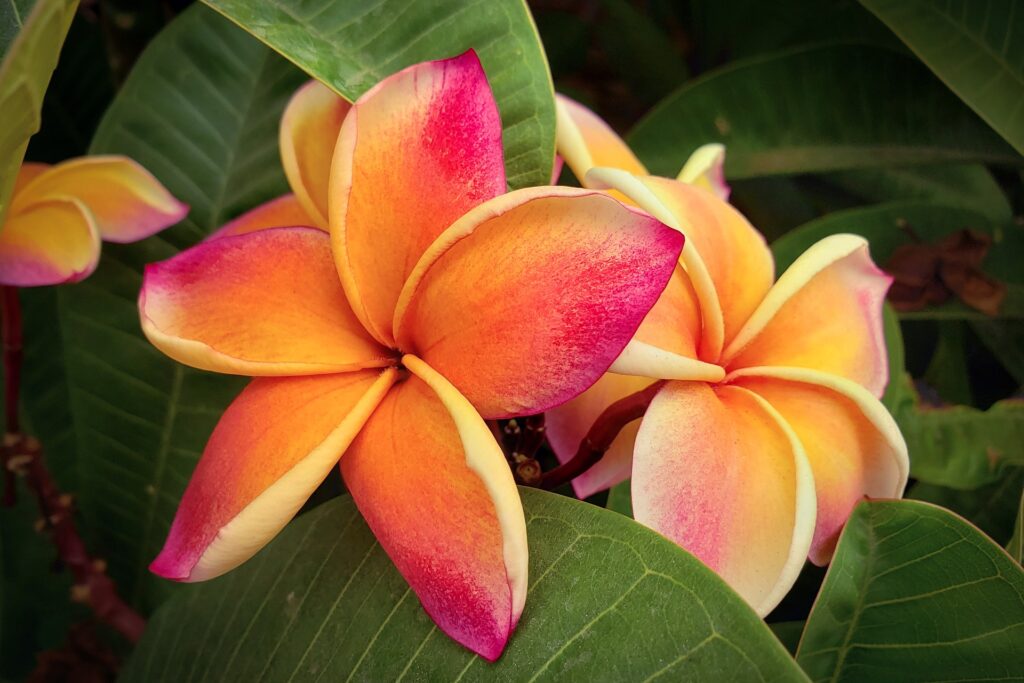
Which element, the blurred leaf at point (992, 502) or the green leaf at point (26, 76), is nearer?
the green leaf at point (26, 76)

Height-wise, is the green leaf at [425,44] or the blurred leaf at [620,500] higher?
the green leaf at [425,44]

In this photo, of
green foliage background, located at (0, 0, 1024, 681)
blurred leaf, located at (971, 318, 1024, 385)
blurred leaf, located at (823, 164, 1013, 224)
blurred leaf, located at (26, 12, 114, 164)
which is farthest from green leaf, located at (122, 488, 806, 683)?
blurred leaf, located at (823, 164, 1013, 224)

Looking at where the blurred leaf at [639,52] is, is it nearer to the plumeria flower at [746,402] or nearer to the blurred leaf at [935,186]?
the blurred leaf at [935,186]

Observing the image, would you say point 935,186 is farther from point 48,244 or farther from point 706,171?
point 48,244

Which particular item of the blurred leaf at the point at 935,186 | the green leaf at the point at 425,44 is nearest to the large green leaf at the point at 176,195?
the green leaf at the point at 425,44

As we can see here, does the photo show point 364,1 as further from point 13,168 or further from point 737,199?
point 737,199

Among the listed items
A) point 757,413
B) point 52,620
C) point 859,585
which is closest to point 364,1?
point 757,413
